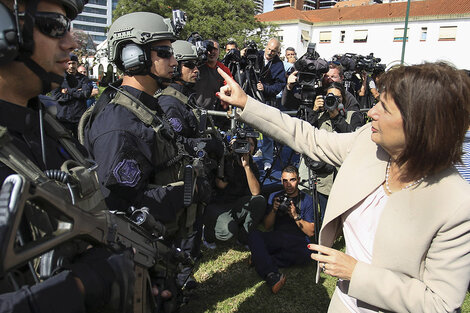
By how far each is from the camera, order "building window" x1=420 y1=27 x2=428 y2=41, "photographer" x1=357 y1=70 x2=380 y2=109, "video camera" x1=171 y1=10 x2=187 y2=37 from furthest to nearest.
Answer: "building window" x1=420 y1=27 x2=428 y2=41 < "photographer" x1=357 y1=70 x2=380 y2=109 < "video camera" x1=171 y1=10 x2=187 y2=37

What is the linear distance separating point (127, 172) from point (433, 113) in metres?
1.68

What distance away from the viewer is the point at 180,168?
8.66 feet

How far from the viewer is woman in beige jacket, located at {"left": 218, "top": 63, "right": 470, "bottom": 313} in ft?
4.88

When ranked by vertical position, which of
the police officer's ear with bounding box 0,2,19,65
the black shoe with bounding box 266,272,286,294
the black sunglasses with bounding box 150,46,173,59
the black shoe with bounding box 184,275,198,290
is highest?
the police officer's ear with bounding box 0,2,19,65

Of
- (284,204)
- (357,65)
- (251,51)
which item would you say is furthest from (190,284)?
(357,65)

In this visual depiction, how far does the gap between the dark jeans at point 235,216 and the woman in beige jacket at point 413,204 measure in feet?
8.68

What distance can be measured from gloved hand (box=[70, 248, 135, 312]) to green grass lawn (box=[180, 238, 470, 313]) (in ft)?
8.02

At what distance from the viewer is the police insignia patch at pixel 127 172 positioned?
207 centimetres

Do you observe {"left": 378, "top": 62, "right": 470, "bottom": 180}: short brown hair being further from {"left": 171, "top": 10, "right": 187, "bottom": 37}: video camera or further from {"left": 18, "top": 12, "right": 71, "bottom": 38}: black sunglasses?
{"left": 171, "top": 10, "right": 187, "bottom": 37}: video camera

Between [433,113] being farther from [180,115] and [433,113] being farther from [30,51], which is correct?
[180,115]

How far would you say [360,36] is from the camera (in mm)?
49719

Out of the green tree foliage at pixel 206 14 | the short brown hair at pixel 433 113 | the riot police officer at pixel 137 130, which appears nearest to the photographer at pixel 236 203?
the riot police officer at pixel 137 130

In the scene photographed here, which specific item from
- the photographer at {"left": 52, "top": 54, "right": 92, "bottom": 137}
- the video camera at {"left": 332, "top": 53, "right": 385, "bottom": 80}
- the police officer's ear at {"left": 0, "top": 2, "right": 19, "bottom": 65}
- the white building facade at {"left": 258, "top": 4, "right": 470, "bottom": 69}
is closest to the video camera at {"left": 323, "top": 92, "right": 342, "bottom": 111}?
the police officer's ear at {"left": 0, "top": 2, "right": 19, "bottom": 65}

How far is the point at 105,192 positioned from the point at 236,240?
9.57ft
